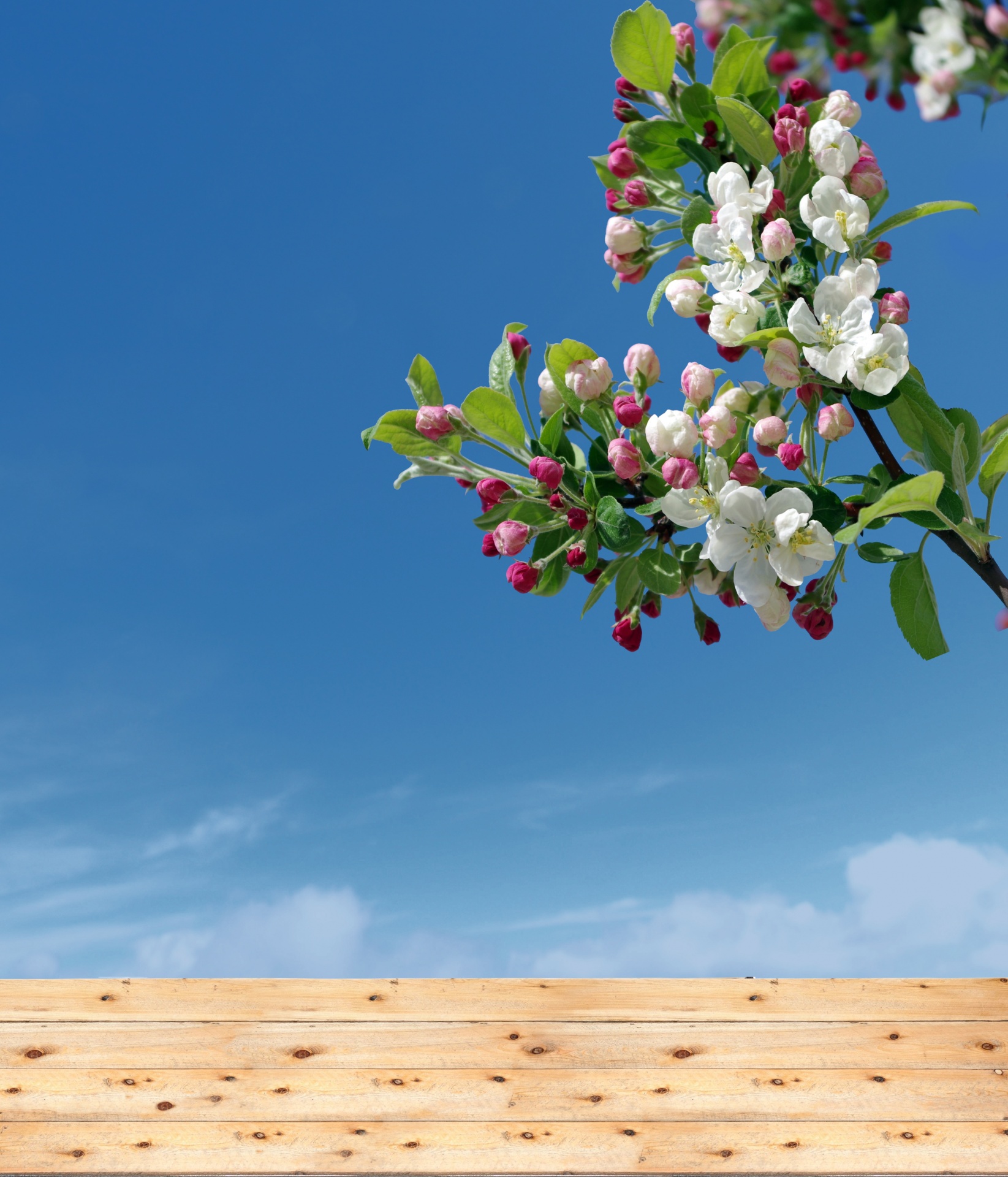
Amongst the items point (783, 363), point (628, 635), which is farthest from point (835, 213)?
point (628, 635)

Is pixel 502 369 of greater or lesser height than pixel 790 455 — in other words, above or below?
above

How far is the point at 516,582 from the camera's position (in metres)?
1.08

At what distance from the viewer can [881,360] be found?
3.30ft

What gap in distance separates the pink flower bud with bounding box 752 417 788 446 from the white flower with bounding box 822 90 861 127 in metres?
0.36

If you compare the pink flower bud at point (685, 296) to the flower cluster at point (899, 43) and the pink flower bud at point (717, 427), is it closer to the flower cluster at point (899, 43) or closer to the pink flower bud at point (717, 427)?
the pink flower bud at point (717, 427)

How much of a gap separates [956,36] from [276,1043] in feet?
5.87

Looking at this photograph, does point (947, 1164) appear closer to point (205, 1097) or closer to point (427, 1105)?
point (427, 1105)

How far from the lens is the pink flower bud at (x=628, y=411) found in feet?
3.49

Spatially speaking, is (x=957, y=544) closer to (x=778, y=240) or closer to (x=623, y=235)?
(x=778, y=240)

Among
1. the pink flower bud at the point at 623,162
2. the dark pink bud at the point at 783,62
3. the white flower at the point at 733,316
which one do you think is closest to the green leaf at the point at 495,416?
the white flower at the point at 733,316

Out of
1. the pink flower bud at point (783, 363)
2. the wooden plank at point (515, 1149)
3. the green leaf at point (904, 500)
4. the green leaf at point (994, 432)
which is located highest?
the green leaf at point (994, 432)

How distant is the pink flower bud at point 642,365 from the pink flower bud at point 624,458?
0.38 ft

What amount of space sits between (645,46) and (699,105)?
9 cm

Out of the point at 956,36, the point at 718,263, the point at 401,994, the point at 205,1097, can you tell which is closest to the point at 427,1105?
the point at 401,994
